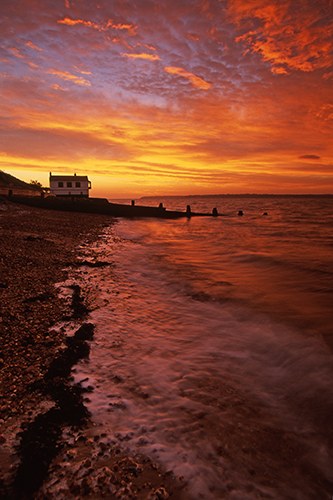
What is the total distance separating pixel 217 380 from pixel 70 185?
55272mm

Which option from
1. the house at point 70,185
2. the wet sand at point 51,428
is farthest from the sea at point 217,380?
the house at point 70,185

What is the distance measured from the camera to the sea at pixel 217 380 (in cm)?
283

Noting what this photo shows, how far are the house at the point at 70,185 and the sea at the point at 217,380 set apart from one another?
48740 mm

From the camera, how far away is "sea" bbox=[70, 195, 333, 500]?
2834mm

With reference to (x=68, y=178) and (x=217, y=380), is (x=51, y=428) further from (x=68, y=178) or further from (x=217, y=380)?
(x=68, y=178)

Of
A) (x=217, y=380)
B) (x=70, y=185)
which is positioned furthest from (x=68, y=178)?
(x=217, y=380)

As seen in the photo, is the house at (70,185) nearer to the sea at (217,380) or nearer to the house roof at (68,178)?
the house roof at (68,178)

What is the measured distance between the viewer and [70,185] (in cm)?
5412

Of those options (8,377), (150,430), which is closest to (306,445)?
(150,430)

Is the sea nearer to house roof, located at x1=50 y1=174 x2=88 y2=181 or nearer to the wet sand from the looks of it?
the wet sand

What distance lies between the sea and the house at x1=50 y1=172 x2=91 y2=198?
4874cm

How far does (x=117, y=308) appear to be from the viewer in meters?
6.44

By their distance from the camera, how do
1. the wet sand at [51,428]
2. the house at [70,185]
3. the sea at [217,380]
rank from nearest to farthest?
the wet sand at [51,428] < the sea at [217,380] < the house at [70,185]

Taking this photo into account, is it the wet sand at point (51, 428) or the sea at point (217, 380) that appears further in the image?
the sea at point (217, 380)
